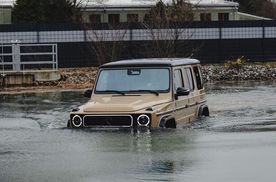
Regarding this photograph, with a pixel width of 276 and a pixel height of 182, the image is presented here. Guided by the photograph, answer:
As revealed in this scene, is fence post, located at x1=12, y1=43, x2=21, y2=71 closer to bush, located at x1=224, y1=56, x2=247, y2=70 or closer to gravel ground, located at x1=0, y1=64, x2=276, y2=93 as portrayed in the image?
gravel ground, located at x1=0, y1=64, x2=276, y2=93

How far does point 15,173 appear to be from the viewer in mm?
9594

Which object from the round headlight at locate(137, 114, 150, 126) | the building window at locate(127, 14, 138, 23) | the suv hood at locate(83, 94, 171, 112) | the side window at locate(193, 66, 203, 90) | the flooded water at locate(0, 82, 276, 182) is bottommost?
the flooded water at locate(0, 82, 276, 182)

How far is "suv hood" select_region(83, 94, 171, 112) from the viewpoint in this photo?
1313 cm

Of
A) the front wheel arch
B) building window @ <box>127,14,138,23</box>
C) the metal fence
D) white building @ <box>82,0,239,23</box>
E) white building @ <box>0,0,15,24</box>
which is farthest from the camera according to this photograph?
white building @ <box>82,0,239,23</box>

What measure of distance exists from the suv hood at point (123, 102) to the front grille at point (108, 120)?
0.13m

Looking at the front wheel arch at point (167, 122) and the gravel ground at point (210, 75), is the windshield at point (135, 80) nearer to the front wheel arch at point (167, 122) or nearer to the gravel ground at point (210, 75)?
the front wheel arch at point (167, 122)

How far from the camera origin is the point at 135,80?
14.4m

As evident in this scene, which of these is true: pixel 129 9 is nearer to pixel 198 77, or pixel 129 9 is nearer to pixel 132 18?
pixel 132 18

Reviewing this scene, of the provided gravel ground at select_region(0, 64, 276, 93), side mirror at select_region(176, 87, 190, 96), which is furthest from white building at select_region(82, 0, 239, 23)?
side mirror at select_region(176, 87, 190, 96)

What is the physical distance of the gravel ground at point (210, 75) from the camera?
31.3 metres

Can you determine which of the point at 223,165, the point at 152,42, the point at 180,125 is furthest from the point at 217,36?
the point at 223,165

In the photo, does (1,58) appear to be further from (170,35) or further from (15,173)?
(15,173)

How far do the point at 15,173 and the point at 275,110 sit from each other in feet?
36.1

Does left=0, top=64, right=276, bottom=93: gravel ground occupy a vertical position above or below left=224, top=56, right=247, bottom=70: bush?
below
